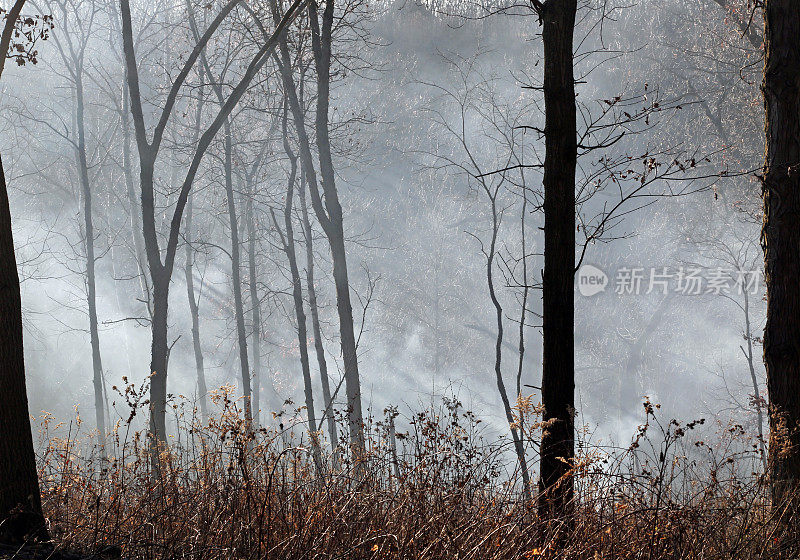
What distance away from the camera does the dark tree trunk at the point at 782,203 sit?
15.9 ft

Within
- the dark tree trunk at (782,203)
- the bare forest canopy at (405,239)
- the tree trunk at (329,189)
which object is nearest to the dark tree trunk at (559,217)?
the dark tree trunk at (782,203)

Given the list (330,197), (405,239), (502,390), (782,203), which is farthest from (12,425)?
(405,239)

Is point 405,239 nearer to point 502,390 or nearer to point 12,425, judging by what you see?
point 502,390

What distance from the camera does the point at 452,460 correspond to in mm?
3787

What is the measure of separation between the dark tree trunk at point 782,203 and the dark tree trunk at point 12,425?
494 centimetres

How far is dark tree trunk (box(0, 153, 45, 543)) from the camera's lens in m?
3.24

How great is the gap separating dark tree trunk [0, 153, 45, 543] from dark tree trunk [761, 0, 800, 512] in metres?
4.94

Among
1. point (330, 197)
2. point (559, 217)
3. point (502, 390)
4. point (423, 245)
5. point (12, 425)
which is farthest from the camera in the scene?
point (423, 245)

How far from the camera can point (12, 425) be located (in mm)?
3371

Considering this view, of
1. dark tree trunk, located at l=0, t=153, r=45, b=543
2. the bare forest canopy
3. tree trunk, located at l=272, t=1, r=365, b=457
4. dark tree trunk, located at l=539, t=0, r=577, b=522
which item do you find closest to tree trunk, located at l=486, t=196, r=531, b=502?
dark tree trunk, located at l=539, t=0, r=577, b=522

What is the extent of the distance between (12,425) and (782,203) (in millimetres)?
5377

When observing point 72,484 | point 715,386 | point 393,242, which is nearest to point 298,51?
point 72,484

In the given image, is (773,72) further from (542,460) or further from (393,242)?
(393,242)

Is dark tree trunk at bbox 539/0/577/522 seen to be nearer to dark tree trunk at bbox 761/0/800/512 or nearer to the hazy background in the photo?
dark tree trunk at bbox 761/0/800/512
